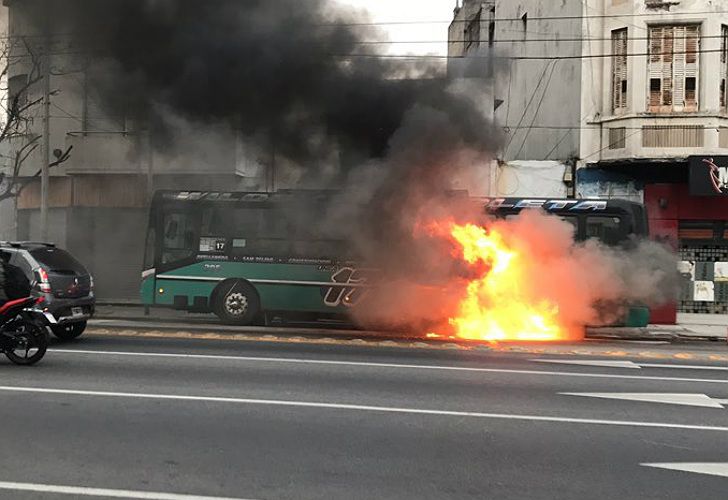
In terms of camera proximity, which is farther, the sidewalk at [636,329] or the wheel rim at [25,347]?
the sidewalk at [636,329]

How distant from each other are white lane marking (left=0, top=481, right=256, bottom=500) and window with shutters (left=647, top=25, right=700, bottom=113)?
15.4m

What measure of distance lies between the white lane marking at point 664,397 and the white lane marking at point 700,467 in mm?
2094

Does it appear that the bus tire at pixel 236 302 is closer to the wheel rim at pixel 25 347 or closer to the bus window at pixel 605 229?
the wheel rim at pixel 25 347

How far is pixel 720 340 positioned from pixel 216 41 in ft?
36.1

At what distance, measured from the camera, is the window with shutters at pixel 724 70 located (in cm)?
1607

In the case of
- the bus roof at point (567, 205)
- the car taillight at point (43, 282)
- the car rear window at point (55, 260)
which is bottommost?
the car taillight at point (43, 282)

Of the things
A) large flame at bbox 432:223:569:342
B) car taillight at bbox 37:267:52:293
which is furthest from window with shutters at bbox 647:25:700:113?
car taillight at bbox 37:267:52:293

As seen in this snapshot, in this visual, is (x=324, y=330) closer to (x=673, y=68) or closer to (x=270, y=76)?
(x=270, y=76)

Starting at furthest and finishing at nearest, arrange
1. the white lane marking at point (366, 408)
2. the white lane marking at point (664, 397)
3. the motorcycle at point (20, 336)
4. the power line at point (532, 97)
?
1. the power line at point (532, 97)
2. the motorcycle at point (20, 336)
3. the white lane marking at point (664, 397)
4. the white lane marking at point (366, 408)

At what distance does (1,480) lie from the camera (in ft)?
13.3

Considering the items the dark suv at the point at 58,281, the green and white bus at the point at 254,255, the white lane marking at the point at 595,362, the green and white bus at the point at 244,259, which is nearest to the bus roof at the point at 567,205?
the green and white bus at the point at 254,255

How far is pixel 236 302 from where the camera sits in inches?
520

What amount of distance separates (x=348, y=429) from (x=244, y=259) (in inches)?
323

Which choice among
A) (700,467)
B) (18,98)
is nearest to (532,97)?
(18,98)
